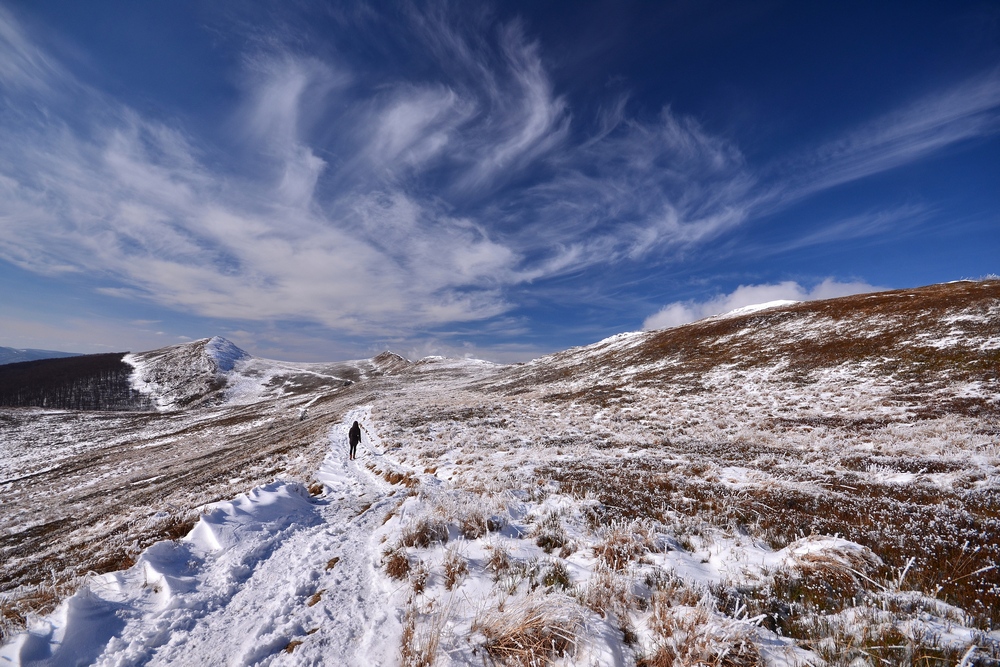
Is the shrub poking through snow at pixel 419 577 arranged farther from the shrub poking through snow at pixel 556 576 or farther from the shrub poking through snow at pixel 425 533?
the shrub poking through snow at pixel 556 576

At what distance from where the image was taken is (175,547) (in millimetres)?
7398

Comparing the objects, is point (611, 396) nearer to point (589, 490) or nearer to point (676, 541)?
point (589, 490)

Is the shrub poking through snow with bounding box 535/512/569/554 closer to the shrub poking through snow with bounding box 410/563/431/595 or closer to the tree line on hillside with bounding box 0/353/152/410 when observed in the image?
the shrub poking through snow with bounding box 410/563/431/595

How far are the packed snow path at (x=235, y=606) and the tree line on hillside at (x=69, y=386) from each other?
121m

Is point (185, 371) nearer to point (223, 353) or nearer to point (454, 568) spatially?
point (223, 353)

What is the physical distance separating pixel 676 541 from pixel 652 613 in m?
2.89

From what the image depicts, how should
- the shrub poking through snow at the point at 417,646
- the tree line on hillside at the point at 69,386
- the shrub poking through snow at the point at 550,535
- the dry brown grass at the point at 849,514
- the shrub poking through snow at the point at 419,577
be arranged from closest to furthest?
the shrub poking through snow at the point at 417,646, the dry brown grass at the point at 849,514, the shrub poking through snow at the point at 419,577, the shrub poking through snow at the point at 550,535, the tree line on hillside at the point at 69,386

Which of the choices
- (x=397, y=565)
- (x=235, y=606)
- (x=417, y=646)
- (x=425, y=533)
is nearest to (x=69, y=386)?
(x=235, y=606)

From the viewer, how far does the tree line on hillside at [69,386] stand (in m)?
91.6

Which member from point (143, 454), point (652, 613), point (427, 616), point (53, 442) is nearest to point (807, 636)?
point (652, 613)

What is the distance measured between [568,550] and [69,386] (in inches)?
5811

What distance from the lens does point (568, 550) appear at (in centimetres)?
644

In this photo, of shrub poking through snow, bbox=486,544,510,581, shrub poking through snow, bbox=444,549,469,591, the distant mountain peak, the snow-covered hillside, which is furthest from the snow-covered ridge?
shrub poking through snow, bbox=486,544,510,581

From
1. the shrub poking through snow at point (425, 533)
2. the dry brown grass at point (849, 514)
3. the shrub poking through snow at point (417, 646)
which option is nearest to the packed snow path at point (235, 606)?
the shrub poking through snow at point (417, 646)
